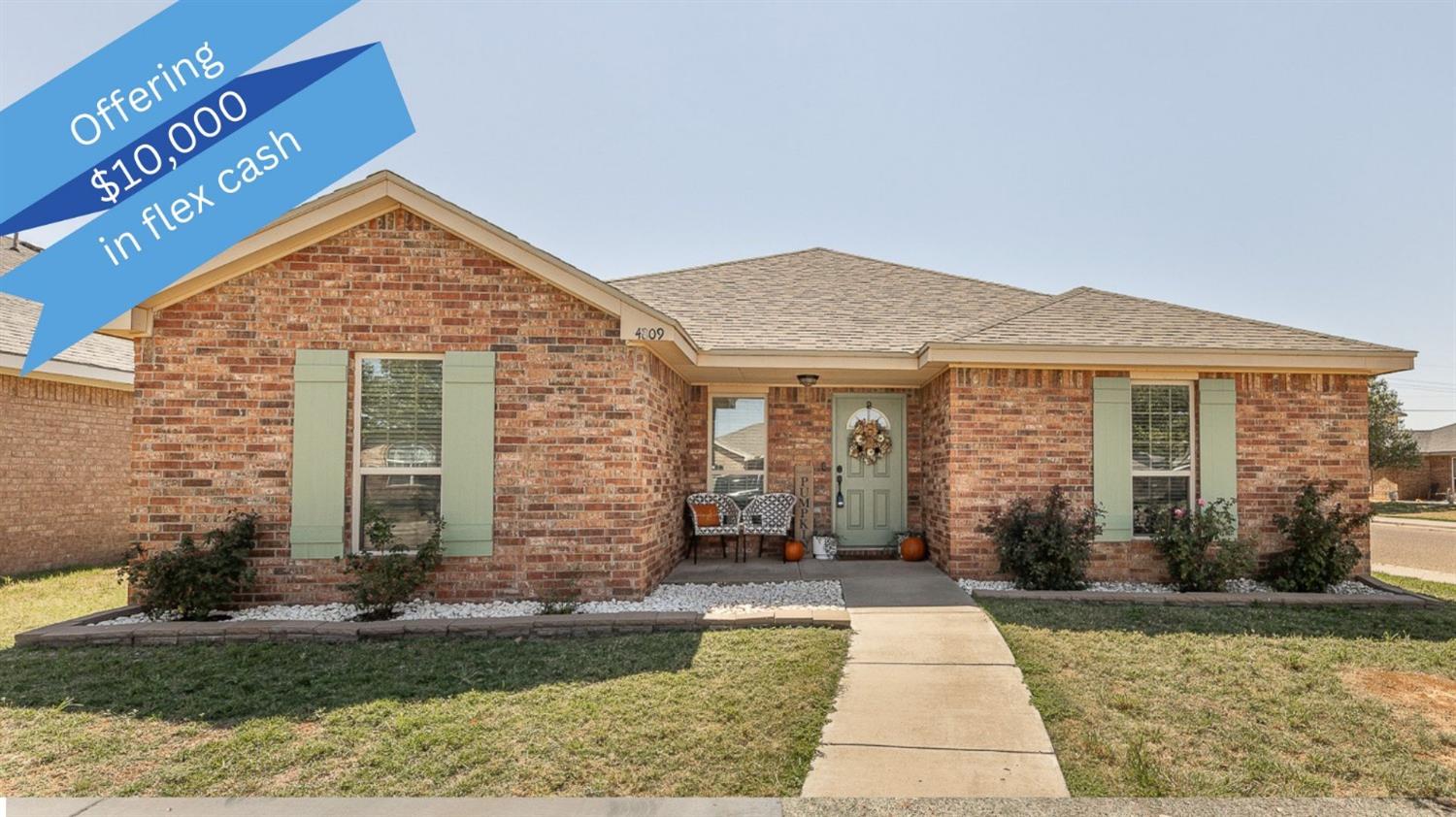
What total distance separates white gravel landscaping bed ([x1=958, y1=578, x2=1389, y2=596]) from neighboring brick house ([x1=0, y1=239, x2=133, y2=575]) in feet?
39.4

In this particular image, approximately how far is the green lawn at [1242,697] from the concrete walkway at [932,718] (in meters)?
0.18

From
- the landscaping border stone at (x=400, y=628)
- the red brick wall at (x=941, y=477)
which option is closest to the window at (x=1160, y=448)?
the red brick wall at (x=941, y=477)

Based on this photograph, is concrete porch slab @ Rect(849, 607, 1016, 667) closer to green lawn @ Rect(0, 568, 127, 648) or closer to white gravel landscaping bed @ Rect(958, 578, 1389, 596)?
white gravel landscaping bed @ Rect(958, 578, 1389, 596)

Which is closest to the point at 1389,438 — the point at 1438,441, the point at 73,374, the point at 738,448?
the point at 1438,441

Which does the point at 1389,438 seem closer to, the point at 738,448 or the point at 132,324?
the point at 738,448

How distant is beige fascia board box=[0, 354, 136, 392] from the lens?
9172mm

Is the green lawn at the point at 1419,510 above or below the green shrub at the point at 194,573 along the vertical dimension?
below

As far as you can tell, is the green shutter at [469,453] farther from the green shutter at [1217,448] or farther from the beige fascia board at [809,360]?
the green shutter at [1217,448]

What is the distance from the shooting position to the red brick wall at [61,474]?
9.41 metres

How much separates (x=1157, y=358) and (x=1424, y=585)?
4.88 meters

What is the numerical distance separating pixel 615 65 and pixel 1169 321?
7313mm

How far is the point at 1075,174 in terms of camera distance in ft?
33.4

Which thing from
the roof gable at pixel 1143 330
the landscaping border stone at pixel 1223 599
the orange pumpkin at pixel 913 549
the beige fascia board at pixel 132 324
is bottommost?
the landscaping border stone at pixel 1223 599

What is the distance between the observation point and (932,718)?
420cm
